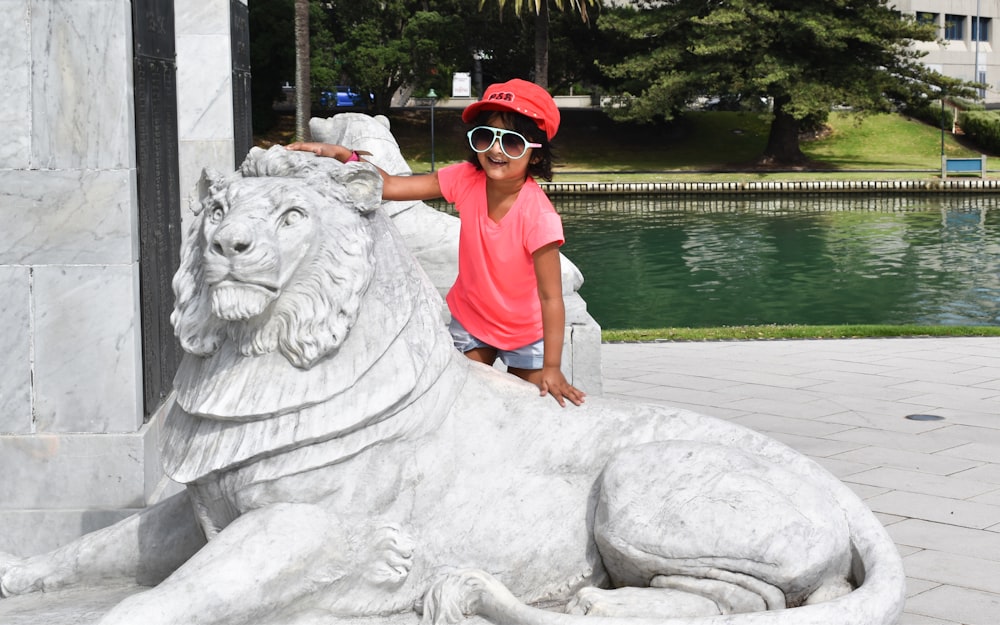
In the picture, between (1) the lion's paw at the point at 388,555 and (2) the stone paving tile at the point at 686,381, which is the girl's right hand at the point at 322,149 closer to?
(1) the lion's paw at the point at 388,555

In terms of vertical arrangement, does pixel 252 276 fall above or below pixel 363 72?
below

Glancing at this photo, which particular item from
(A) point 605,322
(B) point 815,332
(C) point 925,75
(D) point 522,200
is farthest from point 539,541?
(C) point 925,75

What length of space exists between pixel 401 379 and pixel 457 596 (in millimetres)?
602

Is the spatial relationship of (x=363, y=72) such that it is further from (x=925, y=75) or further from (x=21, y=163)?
(x=21, y=163)

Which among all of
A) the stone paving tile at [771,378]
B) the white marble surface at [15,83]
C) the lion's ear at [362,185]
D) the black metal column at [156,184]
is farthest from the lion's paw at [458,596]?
the stone paving tile at [771,378]

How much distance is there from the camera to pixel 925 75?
37.9 m

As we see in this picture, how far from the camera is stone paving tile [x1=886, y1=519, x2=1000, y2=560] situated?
486 cm

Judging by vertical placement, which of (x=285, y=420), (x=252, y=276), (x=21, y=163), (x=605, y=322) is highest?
(x=21, y=163)

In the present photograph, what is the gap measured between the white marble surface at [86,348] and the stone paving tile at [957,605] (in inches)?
118

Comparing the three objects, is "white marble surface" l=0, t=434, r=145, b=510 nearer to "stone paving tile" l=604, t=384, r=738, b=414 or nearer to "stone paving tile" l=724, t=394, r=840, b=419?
"stone paving tile" l=604, t=384, r=738, b=414

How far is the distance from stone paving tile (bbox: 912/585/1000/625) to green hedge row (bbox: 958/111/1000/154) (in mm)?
41348

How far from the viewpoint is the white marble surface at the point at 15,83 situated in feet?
15.0

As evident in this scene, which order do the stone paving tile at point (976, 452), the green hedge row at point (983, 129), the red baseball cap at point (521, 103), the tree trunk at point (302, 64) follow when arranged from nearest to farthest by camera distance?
the red baseball cap at point (521, 103), the stone paving tile at point (976, 452), the tree trunk at point (302, 64), the green hedge row at point (983, 129)

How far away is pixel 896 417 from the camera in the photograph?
24.5ft
